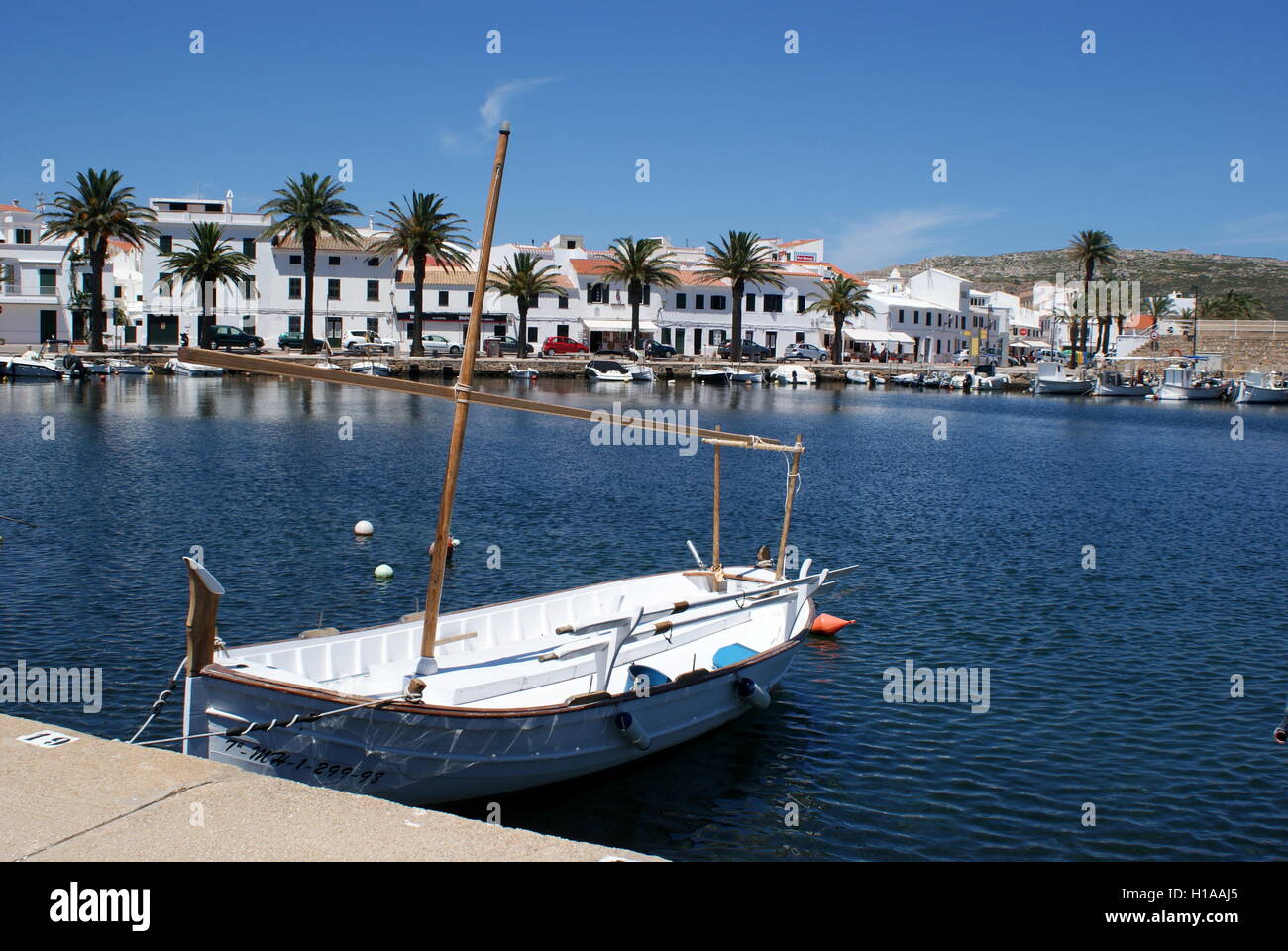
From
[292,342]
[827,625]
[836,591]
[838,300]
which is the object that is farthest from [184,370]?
[827,625]

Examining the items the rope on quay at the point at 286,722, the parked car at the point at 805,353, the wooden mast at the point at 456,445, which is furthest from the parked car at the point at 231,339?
the rope on quay at the point at 286,722

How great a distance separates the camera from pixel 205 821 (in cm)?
798

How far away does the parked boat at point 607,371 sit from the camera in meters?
92.3

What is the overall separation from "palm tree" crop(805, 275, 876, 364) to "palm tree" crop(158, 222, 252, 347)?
5238 centimetres

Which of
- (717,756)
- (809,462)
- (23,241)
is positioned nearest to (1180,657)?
(717,756)

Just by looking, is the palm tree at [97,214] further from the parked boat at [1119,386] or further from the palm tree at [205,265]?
the parked boat at [1119,386]

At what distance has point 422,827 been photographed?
7.99 meters

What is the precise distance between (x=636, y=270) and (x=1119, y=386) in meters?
46.8

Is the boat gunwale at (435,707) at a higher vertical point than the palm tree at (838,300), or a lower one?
lower

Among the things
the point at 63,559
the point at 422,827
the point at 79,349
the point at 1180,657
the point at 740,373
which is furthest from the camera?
the point at 740,373

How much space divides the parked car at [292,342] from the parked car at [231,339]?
2180 mm
